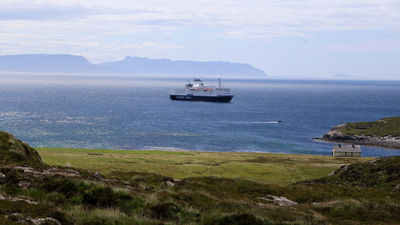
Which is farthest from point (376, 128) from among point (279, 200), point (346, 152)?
point (279, 200)

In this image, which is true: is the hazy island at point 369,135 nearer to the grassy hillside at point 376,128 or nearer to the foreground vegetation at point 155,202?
the grassy hillside at point 376,128

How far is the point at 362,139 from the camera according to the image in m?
94.5

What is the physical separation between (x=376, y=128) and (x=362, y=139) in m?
A: 11.0

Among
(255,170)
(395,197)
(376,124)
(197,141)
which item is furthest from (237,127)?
(395,197)

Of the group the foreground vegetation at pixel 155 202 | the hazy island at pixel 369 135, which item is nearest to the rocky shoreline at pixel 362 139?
the hazy island at pixel 369 135

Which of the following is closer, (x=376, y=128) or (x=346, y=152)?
(x=346, y=152)

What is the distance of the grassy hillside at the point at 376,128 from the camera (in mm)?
96750

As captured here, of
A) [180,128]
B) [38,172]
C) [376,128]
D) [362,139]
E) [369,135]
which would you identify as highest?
[38,172]

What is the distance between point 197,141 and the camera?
88.6 m

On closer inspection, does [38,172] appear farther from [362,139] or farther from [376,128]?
[376,128]

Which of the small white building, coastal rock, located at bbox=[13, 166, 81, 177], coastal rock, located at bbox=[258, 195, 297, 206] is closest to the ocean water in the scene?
the small white building

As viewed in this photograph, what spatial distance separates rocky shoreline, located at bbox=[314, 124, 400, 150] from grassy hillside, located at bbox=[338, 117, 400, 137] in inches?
77.0

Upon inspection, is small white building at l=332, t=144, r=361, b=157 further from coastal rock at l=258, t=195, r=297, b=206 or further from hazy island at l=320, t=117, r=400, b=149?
coastal rock at l=258, t=195, r=297, b=206

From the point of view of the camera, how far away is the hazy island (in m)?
91.4
